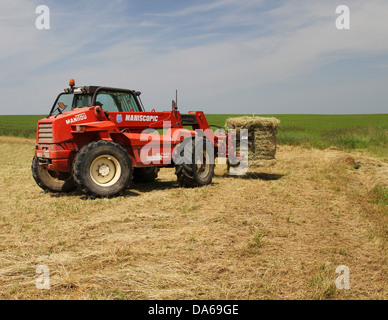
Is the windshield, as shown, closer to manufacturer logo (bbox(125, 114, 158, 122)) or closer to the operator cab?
the operator cab

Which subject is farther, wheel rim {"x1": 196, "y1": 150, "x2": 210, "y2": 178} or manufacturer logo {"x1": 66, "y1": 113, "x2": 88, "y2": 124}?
wheel rim {"x1": 196, "y1": 150, "x2": 210, "y2": 178}

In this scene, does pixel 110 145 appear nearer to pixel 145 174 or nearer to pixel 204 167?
pixel 145 174

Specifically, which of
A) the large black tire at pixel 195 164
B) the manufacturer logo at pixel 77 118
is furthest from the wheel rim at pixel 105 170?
the large black tire at pixel 195 164

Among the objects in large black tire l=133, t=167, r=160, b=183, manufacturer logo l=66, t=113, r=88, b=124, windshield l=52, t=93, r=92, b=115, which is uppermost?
windshield l=52, t=93, r=92, b=115

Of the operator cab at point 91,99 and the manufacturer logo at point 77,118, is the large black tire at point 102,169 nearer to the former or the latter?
→ the manufacturer logo at point 77,118

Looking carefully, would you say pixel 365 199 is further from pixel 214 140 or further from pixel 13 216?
pixel 13 216

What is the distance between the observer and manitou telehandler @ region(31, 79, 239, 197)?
8.77 metres

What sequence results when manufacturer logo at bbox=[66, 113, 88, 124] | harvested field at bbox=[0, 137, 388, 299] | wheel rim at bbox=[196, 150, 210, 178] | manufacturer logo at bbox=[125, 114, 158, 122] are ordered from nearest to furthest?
1. harvested field at bbox=[0, 137, 388, 299]
2. manufacturer logo at bbox=[66, 113, 88, 124]
3. manufacturer logo at bbox=[125, 114, 158, 122]
4. wheel rim at bbox=[196, 150, 210, 178]

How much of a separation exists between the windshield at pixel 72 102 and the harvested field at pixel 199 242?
1.96 metres

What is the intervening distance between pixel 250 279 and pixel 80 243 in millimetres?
2483

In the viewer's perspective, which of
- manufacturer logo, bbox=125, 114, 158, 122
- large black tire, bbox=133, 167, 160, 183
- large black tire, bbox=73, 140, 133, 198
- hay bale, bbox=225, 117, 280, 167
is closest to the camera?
large black tire, bbox=73, 140, 133, 198

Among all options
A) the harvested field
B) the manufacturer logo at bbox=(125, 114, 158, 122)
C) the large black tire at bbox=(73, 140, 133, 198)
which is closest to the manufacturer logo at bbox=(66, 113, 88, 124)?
the large black tire at bbox=(73, 140, 133, 198)

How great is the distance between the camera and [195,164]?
32.8 ft

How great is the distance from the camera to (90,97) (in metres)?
9.47
